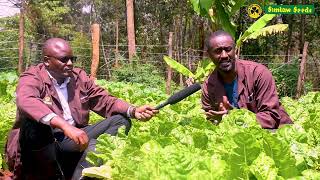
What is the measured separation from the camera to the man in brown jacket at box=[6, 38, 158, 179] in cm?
364

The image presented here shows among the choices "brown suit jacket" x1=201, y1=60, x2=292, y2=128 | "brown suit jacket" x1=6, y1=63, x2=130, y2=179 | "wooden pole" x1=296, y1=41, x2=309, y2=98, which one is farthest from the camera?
"wooden pole" x1=296, y1=41, x2=309, y2=98

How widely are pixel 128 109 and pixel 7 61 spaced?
1251cm

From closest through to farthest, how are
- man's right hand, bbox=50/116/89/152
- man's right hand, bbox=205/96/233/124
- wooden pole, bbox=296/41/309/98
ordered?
man's right hand, bbox=50/116/89/152, man's right hand, bbox=205/96/233/124, wooden pole, bbox=296/41/309/98

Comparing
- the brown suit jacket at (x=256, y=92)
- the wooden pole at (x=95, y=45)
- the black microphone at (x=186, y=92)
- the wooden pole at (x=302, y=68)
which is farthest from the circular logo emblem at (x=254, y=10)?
the black microphone at (x=186, y=92)

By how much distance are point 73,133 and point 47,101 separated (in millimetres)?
658

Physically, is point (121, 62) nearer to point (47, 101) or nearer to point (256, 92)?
point (256, 92)

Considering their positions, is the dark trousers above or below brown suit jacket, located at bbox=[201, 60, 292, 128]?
below

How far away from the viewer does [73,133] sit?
3.30 metres

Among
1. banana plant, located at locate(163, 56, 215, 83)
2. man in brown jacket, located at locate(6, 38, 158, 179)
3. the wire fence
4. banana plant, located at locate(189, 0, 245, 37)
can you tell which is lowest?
the wire fence

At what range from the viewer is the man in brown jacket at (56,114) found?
12.0ft

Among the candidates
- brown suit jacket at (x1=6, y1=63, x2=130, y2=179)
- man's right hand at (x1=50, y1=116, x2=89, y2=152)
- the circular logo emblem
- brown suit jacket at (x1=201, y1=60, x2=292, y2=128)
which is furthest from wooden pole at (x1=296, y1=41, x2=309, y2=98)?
man's right hand at (x1=50, y1=116, x2=89, y2=152)

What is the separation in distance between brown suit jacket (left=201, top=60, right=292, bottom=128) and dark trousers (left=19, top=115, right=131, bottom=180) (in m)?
0.91

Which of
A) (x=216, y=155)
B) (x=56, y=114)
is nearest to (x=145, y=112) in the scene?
(x=56, y=114)

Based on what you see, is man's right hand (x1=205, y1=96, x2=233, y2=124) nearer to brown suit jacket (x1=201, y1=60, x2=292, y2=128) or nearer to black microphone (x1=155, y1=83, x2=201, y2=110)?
brown suit jacket (x1=201, y1=60, x2=292, y2=128)
